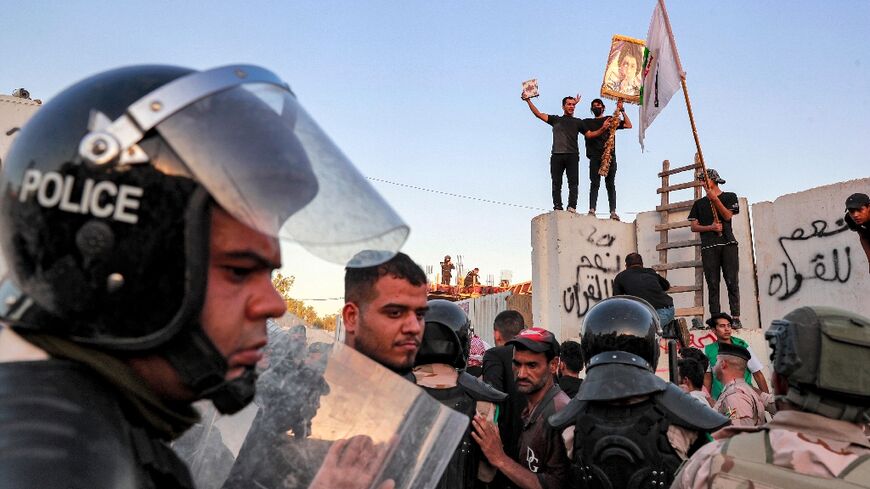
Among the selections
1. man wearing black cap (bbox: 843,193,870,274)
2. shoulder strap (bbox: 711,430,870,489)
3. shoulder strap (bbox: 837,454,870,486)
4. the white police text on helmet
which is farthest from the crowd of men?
man wearing black cap (bbox: 843,193,870,274)

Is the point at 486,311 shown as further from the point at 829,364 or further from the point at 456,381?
the point at 829,364

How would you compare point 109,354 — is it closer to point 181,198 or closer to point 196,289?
point 196,289

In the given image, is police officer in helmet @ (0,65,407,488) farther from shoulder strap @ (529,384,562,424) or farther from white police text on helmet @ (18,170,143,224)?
shoulder strap @ (529,384,562,424)

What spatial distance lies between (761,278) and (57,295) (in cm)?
1226

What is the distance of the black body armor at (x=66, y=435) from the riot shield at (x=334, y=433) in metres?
0.47

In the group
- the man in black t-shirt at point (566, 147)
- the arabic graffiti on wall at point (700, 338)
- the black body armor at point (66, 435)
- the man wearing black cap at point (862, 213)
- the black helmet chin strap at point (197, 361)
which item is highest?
the man in black t-shirt at point (566, 147)

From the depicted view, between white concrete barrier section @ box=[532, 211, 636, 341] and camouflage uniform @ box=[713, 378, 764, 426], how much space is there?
5.80 metres

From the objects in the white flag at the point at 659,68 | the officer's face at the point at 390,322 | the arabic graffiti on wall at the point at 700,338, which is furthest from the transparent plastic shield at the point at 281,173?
the white flag at the point at 659,68

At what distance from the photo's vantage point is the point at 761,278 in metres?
11.7

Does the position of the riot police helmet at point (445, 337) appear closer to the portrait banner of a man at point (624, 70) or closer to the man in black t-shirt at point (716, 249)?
the man in black t-shirt at point (716, 249)

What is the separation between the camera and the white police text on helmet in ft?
3.49

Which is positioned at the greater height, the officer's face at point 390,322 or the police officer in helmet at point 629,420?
the officer's face at point 390,322

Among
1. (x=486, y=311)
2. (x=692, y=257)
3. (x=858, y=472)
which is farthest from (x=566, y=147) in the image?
(x=858, y=472)

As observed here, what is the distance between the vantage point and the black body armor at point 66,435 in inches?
33.3
